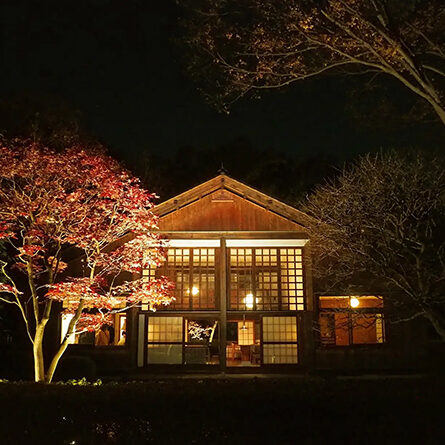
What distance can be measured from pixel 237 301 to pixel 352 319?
460 cm

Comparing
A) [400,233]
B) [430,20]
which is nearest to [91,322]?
[400,233]

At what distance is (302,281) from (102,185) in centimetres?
950

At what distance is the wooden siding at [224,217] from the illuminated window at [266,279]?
5.30 feet

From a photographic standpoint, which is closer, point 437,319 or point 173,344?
point 437,319

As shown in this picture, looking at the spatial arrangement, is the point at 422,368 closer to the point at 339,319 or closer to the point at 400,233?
the point at 339,319

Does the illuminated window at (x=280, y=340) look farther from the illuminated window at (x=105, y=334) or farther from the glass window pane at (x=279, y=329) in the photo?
the illuminated window at (x=105, y=334)

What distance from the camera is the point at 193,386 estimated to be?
9.02m

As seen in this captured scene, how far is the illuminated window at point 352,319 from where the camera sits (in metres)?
18.3

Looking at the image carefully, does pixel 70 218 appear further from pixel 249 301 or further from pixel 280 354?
pixel 280 354

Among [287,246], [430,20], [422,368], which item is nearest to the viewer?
[430,20]

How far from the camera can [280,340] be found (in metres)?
19.8

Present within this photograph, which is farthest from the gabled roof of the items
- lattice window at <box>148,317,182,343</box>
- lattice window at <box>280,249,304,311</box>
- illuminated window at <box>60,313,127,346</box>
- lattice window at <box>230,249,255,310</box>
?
illuminated window at <box>60,313,127,346</box>

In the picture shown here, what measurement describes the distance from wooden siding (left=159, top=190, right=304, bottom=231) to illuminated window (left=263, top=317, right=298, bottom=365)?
3.80 metres

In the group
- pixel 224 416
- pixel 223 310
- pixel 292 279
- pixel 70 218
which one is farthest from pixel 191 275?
pixel 224 416
